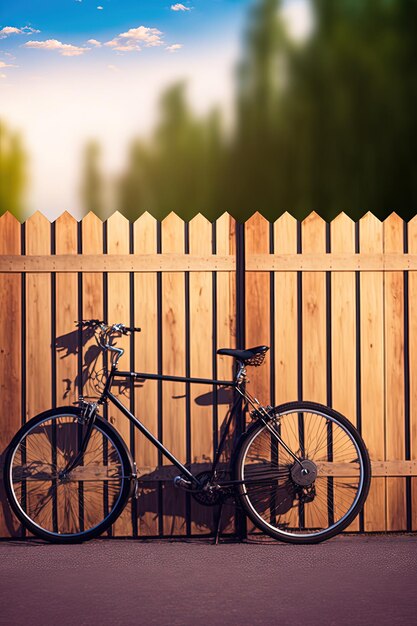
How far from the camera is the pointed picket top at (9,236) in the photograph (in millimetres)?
5953

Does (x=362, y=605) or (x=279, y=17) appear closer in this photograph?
(x=362, y=605)

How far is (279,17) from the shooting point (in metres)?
17.1

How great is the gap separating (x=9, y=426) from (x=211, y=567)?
5.67ft

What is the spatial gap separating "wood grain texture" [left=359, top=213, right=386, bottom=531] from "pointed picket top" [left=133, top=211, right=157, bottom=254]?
56.2 inches

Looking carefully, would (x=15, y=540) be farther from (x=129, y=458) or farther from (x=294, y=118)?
(x=294, y=118)

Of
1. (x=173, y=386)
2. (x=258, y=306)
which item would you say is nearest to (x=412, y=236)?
(x=258, y=306)

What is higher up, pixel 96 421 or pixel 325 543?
pixel 96 421

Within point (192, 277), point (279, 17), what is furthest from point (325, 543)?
point (279, 17)

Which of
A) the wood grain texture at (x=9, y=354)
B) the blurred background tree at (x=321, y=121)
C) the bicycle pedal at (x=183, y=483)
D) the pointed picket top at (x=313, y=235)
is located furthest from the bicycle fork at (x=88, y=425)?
the blurred background tree at (x=321, y=121)

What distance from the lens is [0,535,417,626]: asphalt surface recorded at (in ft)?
13.8

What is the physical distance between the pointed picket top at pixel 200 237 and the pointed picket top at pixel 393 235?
122cm

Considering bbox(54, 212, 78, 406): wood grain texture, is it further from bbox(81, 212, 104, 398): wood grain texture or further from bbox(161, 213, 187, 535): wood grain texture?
bbox(161, 213, 187, 535): wood grain texture

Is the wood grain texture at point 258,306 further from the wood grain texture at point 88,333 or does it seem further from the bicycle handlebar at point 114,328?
the wood grain texture at point 88,333

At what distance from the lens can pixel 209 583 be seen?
4.75m
